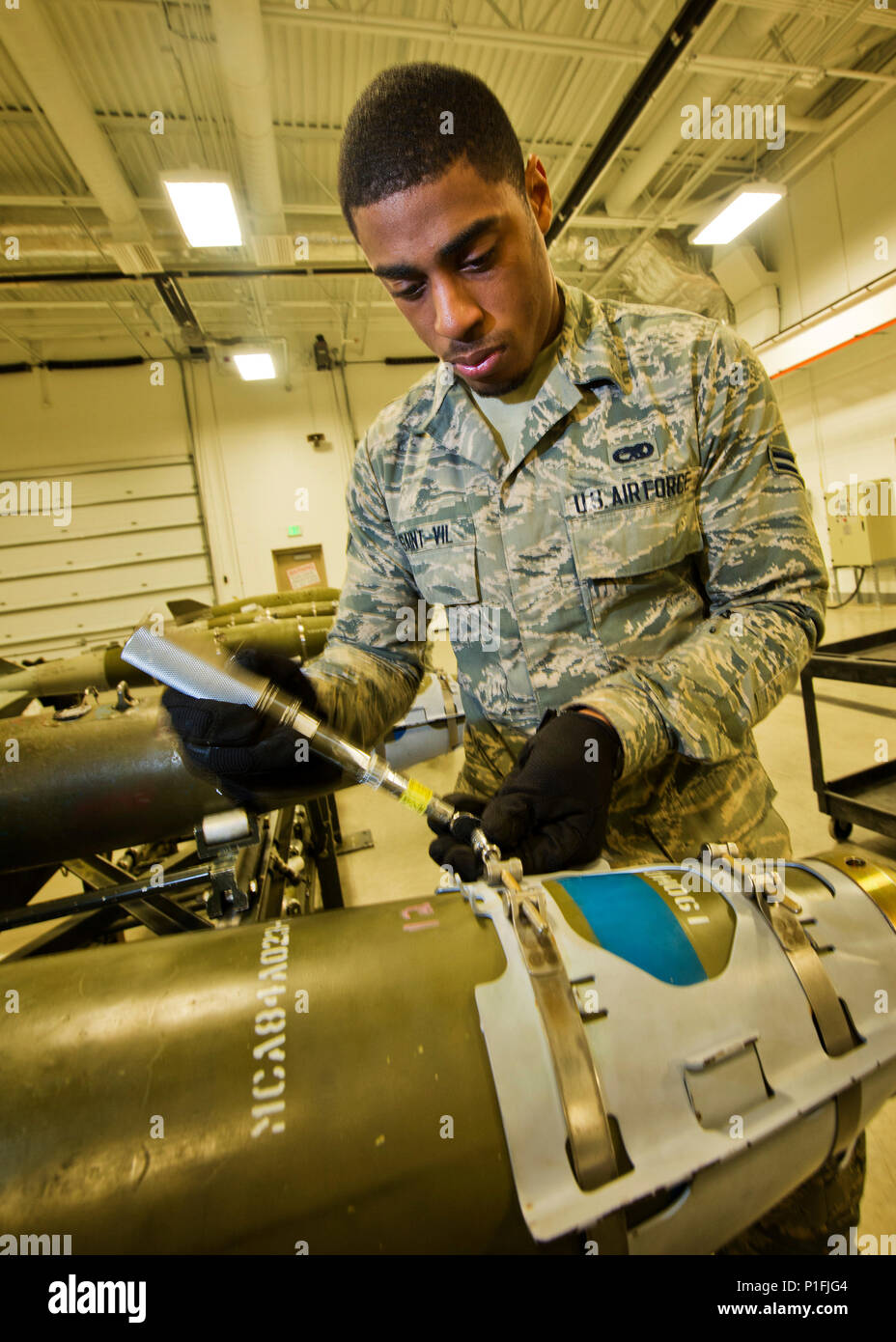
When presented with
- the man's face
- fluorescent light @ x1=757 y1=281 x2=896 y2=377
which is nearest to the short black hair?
the man's face

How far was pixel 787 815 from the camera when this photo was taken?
103 inches

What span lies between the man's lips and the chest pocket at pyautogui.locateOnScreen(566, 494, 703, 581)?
271 millimetres

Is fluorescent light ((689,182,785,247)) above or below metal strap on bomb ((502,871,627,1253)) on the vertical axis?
above

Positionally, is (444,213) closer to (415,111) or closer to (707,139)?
(415,111)

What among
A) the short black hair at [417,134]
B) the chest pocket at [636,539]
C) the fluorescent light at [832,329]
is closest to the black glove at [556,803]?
the chest pocket at [636,539]

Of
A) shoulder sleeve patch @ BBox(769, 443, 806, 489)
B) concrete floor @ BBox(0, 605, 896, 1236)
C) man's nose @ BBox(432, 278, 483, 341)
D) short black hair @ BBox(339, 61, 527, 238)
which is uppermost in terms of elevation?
short black hair @ BBox(339, 61, 527, 238)

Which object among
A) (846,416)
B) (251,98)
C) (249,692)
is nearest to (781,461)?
(249,692)

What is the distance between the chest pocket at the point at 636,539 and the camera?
0.93 meters

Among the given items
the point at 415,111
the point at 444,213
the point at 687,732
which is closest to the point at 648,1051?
the point at 687,732

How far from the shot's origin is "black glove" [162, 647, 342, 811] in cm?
78

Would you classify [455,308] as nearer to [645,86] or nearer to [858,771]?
[858,771]

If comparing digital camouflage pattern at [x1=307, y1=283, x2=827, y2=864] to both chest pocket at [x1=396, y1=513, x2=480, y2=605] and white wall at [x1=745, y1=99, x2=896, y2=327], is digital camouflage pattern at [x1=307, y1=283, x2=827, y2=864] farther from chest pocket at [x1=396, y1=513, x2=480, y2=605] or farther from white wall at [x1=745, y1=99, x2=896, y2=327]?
white wall at [x1=745, y1=99, x2=896, y2=327]

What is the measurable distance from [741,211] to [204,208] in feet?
13.9

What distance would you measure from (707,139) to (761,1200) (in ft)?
23.5
